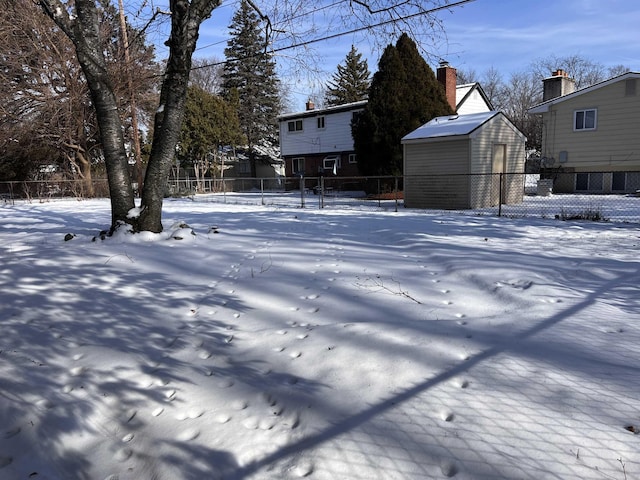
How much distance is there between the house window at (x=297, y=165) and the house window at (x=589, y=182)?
1841 cm

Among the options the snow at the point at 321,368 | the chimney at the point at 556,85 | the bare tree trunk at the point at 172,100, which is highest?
the chimney at the point at 556,85

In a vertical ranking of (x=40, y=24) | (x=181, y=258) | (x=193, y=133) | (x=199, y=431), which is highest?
(x=40, y=24)

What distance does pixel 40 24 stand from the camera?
70.0ft

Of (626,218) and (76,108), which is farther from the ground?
(76,108)

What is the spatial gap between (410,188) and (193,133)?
18.4 m

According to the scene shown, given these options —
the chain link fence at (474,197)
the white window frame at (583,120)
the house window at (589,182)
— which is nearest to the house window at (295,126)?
the chain link fence at (474,197)

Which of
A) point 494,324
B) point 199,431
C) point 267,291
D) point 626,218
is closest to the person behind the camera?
point 199,431

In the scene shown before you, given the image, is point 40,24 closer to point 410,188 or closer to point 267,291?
point 410,188

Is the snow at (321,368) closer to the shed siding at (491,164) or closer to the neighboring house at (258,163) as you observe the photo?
the shed siding at (491,164)

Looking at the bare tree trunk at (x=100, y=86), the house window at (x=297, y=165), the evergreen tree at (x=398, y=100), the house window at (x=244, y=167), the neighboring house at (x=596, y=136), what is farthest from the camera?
the house window at (x=244, y=167)

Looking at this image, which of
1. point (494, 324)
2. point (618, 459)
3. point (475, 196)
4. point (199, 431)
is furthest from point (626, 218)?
point (199, 431)

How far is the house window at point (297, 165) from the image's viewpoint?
1304 inches

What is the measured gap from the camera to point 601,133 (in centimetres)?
1991

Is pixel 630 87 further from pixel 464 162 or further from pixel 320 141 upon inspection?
pixel 320 141
